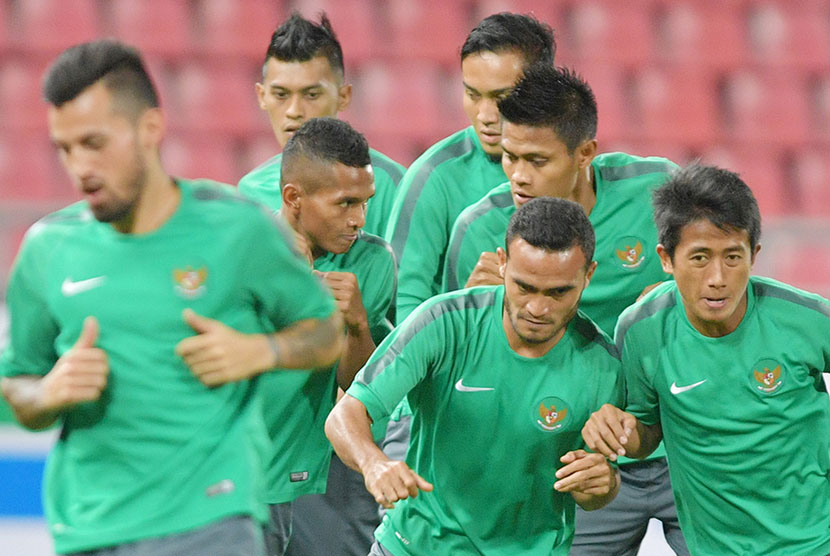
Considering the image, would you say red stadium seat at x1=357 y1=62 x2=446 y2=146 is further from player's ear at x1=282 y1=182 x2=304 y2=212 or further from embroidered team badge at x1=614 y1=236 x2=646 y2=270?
player's ear at x1=282 y1=182 x2=304 y2=212

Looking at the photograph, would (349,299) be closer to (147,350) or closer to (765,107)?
(147,350)

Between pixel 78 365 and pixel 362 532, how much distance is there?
5.44 feet

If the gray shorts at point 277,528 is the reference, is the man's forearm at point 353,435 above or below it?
above

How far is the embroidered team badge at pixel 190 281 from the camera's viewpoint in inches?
98.3

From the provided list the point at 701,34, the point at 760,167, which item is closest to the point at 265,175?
the point at 760,167

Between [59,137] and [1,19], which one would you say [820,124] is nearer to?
[1,19]

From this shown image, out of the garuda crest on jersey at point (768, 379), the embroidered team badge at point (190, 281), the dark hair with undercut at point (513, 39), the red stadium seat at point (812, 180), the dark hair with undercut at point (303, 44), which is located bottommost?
the red stadium seat at point (812, 180)

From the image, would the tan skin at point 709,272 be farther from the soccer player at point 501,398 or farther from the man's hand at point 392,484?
the man's hand at point 392,484

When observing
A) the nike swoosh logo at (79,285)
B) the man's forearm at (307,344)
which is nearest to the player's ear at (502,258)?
the man's forearm at (307,344)

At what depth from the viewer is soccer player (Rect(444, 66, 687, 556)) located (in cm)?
371

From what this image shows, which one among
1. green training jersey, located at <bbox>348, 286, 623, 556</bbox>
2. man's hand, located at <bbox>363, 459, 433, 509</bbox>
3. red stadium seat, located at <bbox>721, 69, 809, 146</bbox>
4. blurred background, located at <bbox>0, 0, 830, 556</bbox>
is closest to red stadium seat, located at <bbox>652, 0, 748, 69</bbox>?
blurred background, located at <bbox>0, 0, 830, 556</bbox>

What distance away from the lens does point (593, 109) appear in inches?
149

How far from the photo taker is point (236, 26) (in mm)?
7613

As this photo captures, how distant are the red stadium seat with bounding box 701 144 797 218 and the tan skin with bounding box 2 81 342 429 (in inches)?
221
